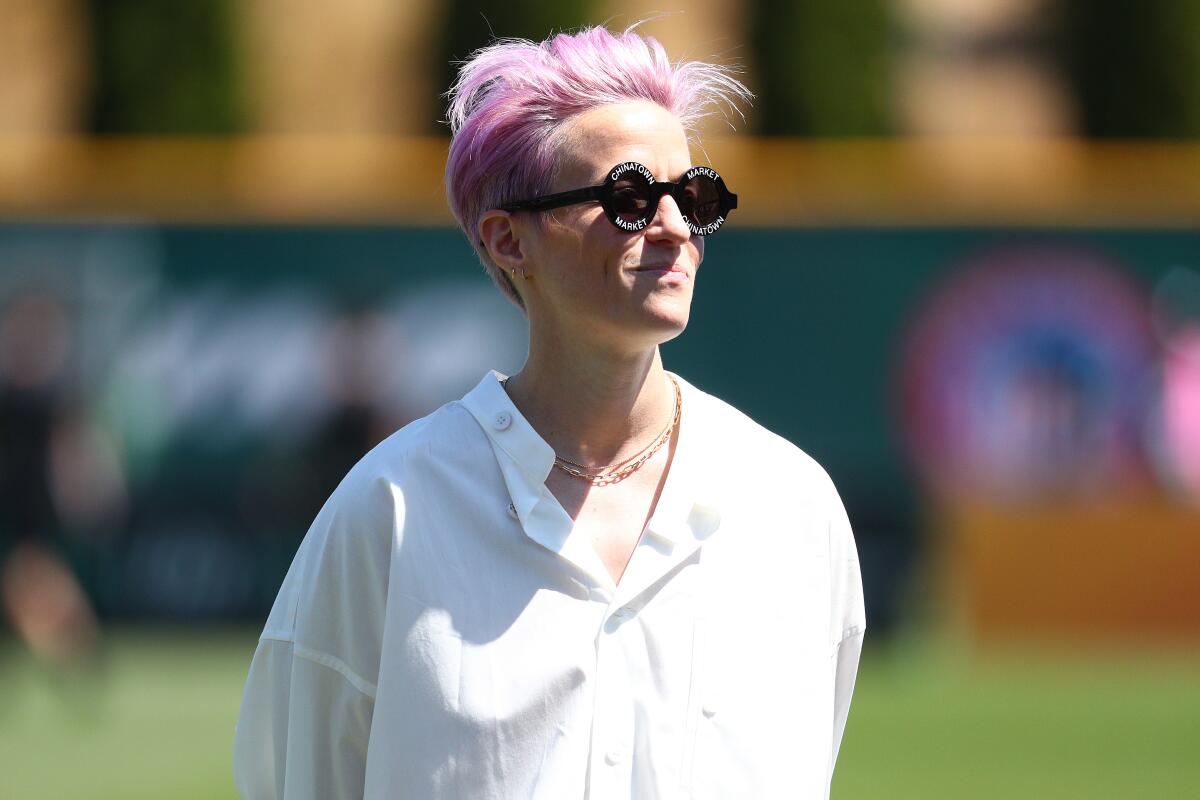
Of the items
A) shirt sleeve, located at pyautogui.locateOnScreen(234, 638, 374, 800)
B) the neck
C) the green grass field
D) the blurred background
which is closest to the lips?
the neck

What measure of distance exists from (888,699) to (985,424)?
113 inches

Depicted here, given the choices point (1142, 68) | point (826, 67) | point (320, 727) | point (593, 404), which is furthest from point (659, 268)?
point (1142, 68)

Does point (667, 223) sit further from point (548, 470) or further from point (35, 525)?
point (35, 525)

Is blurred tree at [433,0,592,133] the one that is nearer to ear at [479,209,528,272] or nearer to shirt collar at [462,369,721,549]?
ear at [479,209,528,272]

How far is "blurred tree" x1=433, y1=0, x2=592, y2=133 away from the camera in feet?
51.4

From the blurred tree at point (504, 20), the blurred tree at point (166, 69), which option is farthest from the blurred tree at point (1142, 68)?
the blurred tree at point (166, 69)

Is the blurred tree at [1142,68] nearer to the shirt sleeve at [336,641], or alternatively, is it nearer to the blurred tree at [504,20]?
the blurred tree at [504,20]

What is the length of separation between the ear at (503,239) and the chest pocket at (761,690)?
0.59 m

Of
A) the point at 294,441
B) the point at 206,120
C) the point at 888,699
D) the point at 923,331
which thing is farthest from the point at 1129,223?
the point at 206,120

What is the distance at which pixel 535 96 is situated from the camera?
2.66 m

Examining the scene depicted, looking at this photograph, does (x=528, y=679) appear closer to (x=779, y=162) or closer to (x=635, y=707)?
(x=635, y=707)

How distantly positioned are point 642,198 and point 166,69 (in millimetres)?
14077

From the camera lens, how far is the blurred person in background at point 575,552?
98.5 inches

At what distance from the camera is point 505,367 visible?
12.7 m
